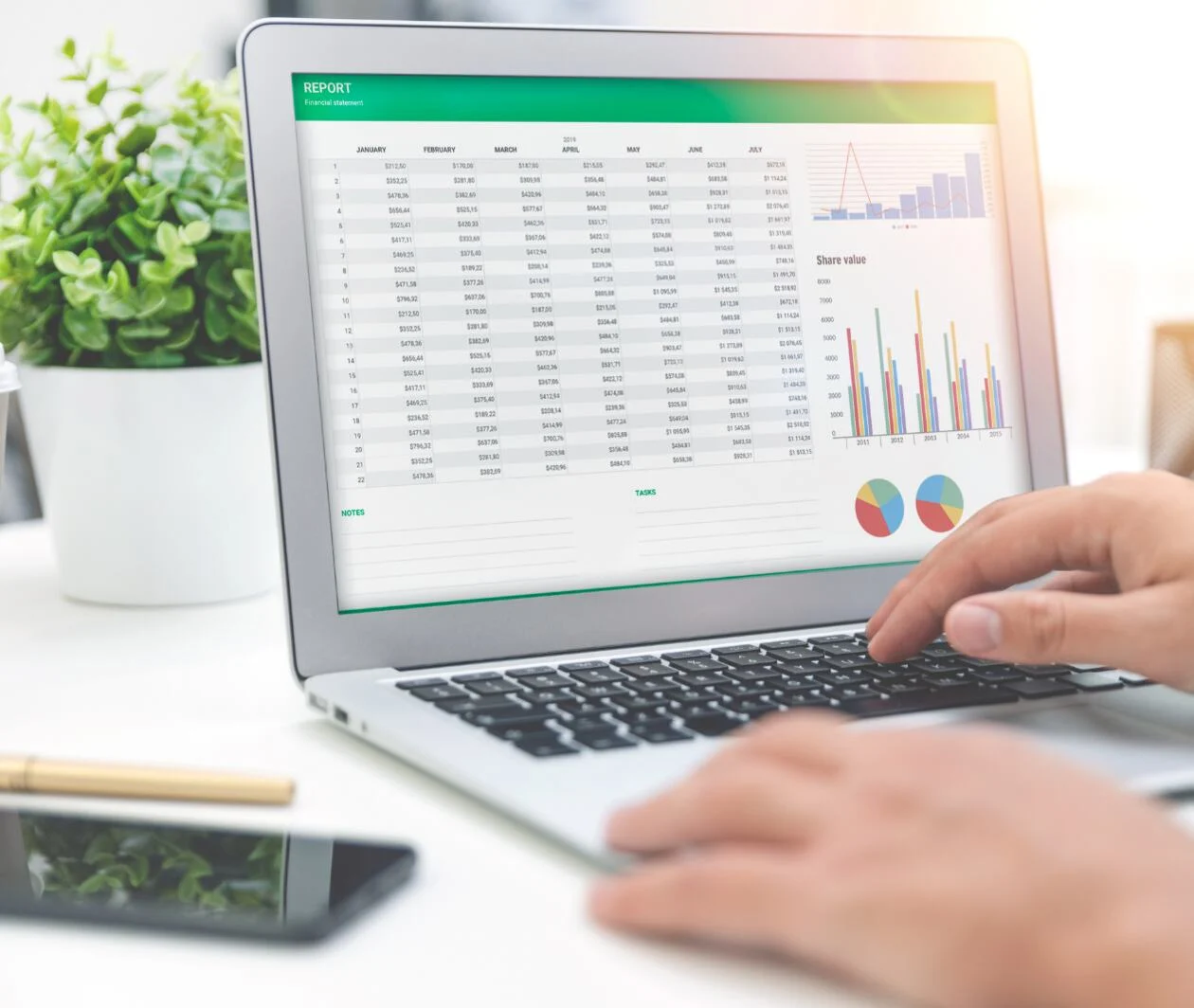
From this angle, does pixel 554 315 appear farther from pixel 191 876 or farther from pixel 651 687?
pixel 191 876

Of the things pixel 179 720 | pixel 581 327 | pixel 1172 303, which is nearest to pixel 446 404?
pixel 581 327

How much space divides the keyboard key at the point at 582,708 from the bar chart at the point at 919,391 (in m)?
0.30

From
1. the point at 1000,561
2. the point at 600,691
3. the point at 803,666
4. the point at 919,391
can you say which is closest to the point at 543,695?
the point at 600,691

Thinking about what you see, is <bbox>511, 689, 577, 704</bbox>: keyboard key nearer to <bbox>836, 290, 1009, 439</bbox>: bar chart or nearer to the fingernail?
the fingernail

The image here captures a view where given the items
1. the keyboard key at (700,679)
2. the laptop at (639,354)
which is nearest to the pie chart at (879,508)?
the laptop at (639,354)

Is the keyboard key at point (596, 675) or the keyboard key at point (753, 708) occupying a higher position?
the keyboard key at point (596, 675)

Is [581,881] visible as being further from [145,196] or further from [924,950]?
[145,196]

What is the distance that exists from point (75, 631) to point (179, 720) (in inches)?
8.7

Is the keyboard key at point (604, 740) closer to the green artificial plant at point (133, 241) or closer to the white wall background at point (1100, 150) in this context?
the green artificial plant at point (133, 241)

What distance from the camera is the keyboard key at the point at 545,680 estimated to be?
2.04 feet

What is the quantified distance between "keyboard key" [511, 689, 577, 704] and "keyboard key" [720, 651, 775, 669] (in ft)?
0.33

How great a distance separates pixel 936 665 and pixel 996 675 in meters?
0.03

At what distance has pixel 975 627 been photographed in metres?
0.57

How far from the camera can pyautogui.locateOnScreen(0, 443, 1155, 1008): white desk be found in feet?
1.19
